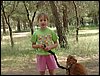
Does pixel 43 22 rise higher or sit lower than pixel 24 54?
higher

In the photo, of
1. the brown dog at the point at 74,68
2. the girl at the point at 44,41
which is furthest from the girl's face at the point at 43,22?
the brown dog at the point at 74,68

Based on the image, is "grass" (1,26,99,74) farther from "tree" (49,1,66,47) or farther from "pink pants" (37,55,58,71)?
"pink pants" (37,55,58,71)

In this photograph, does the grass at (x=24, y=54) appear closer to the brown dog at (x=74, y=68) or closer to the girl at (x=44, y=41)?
the girl at (x=44, y=41)

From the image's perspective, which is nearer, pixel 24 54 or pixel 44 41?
pixel 44 41

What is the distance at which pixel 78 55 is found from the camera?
991 cm

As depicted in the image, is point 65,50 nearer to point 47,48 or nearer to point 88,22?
point 47,48

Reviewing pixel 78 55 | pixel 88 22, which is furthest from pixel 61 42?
pixel 88 22

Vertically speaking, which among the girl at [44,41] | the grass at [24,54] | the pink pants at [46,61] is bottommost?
the grass at [24,54]

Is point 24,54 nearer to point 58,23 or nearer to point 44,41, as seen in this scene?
point 58,23

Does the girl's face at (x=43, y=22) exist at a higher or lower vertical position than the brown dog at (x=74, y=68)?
higher

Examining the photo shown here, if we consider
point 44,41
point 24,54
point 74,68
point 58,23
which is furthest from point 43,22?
point 58,23

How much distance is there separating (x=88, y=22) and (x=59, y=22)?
57.9 metres

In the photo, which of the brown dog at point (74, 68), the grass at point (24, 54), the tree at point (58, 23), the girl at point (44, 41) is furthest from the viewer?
the tree at point (58, 23)

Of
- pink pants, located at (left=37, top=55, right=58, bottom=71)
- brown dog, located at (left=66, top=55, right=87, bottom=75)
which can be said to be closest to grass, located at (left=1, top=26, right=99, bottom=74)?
pink pants, located at (left=37, top=55, right=58, bottom=71)
